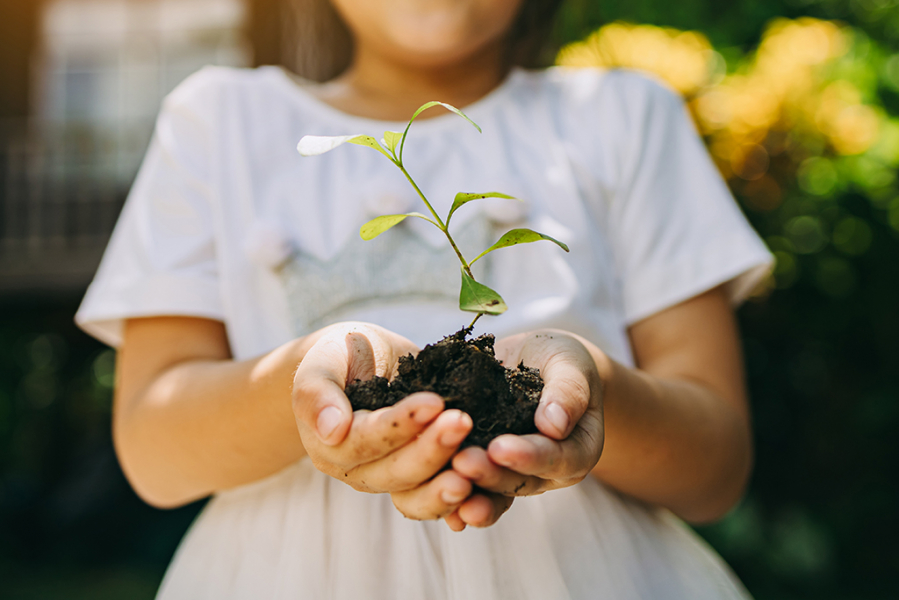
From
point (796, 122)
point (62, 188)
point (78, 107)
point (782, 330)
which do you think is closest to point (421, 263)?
point (796, 122)

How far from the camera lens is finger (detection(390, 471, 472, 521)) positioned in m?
0.78

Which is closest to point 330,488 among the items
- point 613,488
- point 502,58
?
Answer: point 613,488

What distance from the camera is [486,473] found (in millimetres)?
787

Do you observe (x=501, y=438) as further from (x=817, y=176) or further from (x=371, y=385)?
(x=817, y=176)

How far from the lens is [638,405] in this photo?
1.22m

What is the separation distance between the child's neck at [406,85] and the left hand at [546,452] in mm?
1025

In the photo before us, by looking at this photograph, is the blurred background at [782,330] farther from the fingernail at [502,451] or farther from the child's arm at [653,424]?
the fingernail at [502,451]

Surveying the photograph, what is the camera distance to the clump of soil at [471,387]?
0.89 m

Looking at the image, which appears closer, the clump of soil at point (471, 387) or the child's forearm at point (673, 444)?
the clump of soil at point (471, 387)

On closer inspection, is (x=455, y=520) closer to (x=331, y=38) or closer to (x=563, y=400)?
(x=563, y=400)

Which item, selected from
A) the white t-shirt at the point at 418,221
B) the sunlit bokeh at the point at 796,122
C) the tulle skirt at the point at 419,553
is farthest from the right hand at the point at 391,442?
the sunlit bokeh at the point at 796,122

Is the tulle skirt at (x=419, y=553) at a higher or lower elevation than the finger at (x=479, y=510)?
lower

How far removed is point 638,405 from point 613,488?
245 millimetres

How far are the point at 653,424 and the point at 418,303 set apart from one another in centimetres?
52
